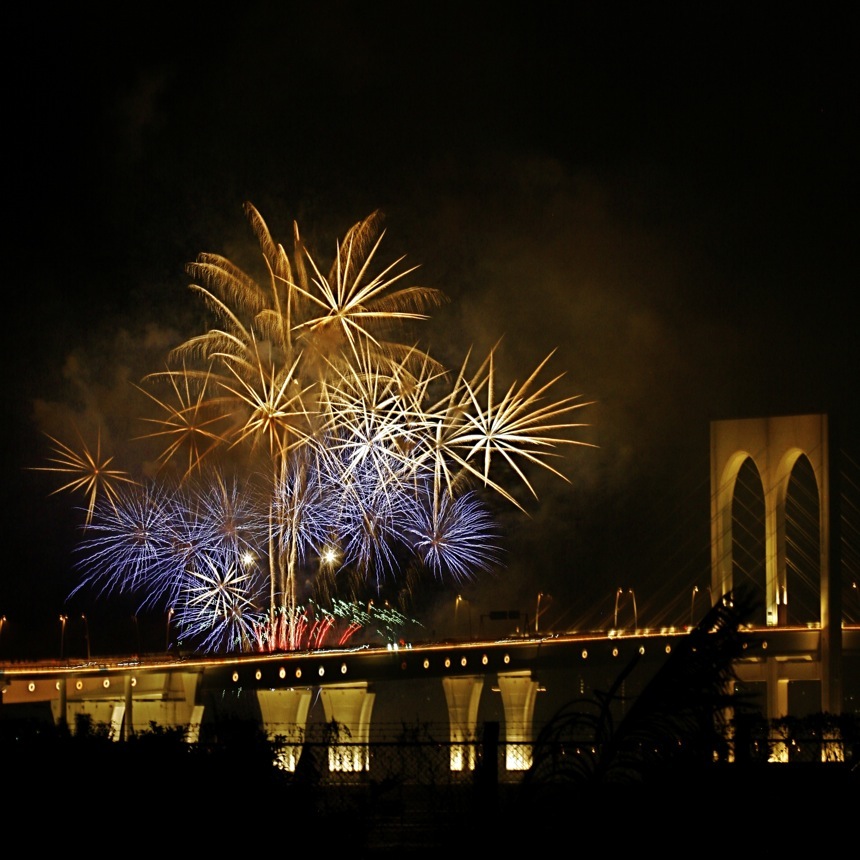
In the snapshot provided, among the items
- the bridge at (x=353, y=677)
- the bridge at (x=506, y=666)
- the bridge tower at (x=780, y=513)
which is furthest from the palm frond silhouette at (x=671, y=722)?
the bridge tower at (x=780, y=513)

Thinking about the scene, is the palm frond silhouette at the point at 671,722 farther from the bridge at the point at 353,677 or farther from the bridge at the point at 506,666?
the bridge at the point at 506,666

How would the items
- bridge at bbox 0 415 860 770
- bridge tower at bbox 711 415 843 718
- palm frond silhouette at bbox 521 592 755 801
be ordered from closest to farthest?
palm frond silhouette at bbox 521 592 755 801
bridge at bbox 0 415 860 770
bridge tower at bbox 711 415 843 718

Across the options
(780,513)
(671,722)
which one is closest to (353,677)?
(780,513)

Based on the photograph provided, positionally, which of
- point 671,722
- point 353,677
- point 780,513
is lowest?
point 671,722

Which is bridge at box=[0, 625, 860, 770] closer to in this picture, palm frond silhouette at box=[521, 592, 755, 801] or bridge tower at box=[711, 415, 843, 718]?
bridge tower at box=[711, 415, 843, 718]

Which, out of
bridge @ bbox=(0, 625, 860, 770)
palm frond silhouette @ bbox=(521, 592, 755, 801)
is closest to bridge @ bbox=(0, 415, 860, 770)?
bridge @ bbox=(0, 625, 860, 770)

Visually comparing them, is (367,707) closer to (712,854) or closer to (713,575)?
(713,575)

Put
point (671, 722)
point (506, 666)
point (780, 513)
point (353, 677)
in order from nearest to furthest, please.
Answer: point (671, 722)
point (353, 677)
point (506, 666)
point (780, 513)

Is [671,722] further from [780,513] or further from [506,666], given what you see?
[780,513]

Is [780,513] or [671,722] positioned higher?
[780,513]
